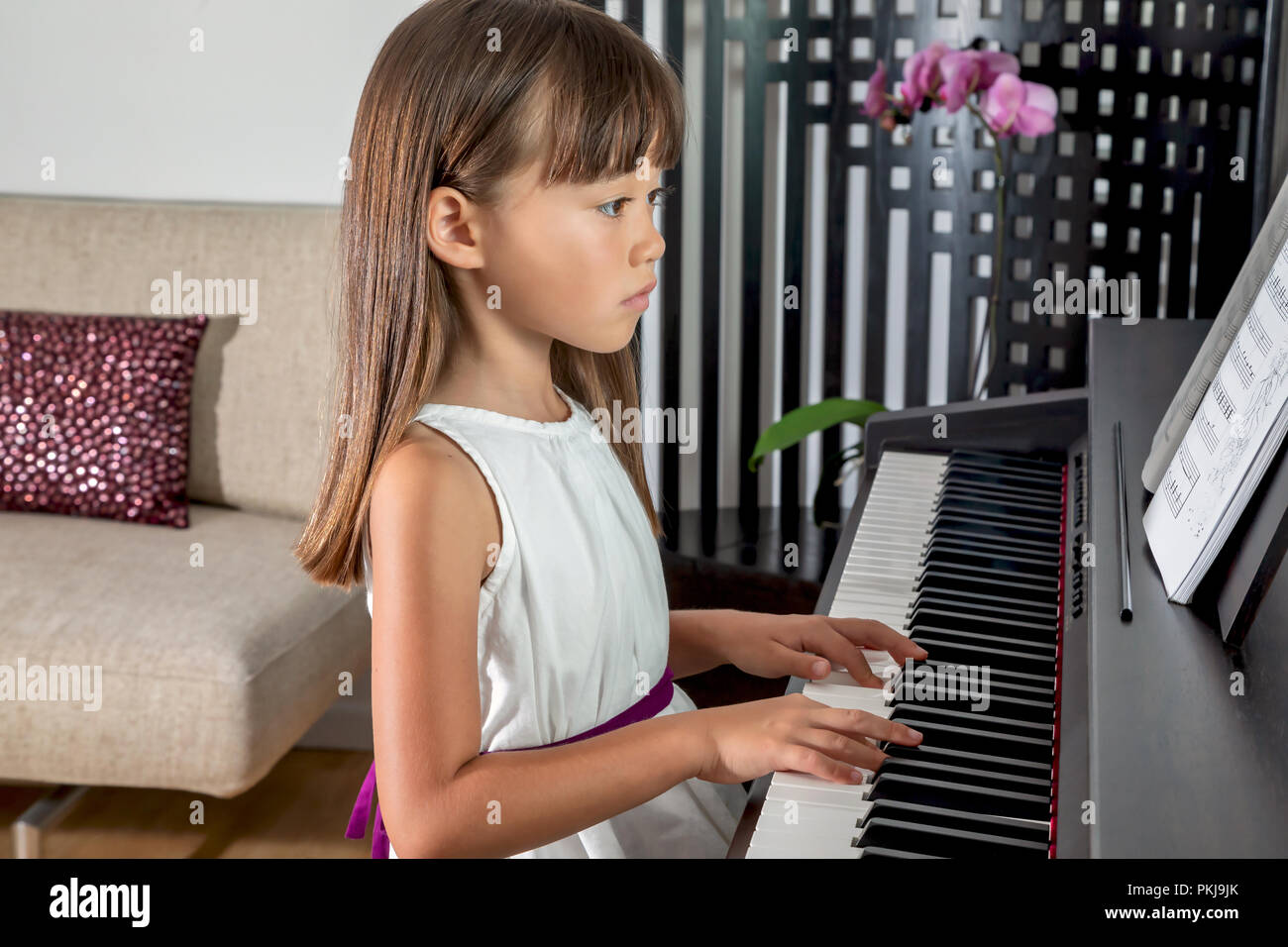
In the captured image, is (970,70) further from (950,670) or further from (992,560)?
(950,670)

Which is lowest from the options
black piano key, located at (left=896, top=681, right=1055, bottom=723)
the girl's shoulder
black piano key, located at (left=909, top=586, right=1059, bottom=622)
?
black piano key, located at (left=896, top=681, right=1055, bottom=723)

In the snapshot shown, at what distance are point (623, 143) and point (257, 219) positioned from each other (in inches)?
61.0

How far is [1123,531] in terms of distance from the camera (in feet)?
3.11

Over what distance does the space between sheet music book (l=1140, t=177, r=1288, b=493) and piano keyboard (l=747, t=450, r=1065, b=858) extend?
0.13 m

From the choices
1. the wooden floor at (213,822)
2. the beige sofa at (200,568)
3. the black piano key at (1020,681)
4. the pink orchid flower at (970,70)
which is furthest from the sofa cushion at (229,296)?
the black piano key at (1020,681)

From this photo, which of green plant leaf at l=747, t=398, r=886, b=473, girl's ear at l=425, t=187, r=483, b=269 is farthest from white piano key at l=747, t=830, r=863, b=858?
green plant leaf at l=747, t=398, r=886, b=473

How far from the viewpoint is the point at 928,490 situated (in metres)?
1.33

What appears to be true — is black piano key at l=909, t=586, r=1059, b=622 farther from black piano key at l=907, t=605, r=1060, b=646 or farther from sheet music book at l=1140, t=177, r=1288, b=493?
sheet music book at l=1140, t=177, r=1288, b=493

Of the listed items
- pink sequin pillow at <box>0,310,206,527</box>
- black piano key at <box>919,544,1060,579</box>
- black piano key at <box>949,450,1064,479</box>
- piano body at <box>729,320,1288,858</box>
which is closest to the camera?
piano body at <box>729,320,1288,858</box>

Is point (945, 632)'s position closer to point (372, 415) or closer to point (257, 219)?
point (372, 415)

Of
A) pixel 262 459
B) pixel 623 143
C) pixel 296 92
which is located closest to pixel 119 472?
pixel 262 459

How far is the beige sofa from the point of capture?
1.81 metres

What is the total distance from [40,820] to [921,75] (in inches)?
68.4

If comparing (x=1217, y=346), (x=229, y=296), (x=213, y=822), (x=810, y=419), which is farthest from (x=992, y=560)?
(x=229, y=296)
